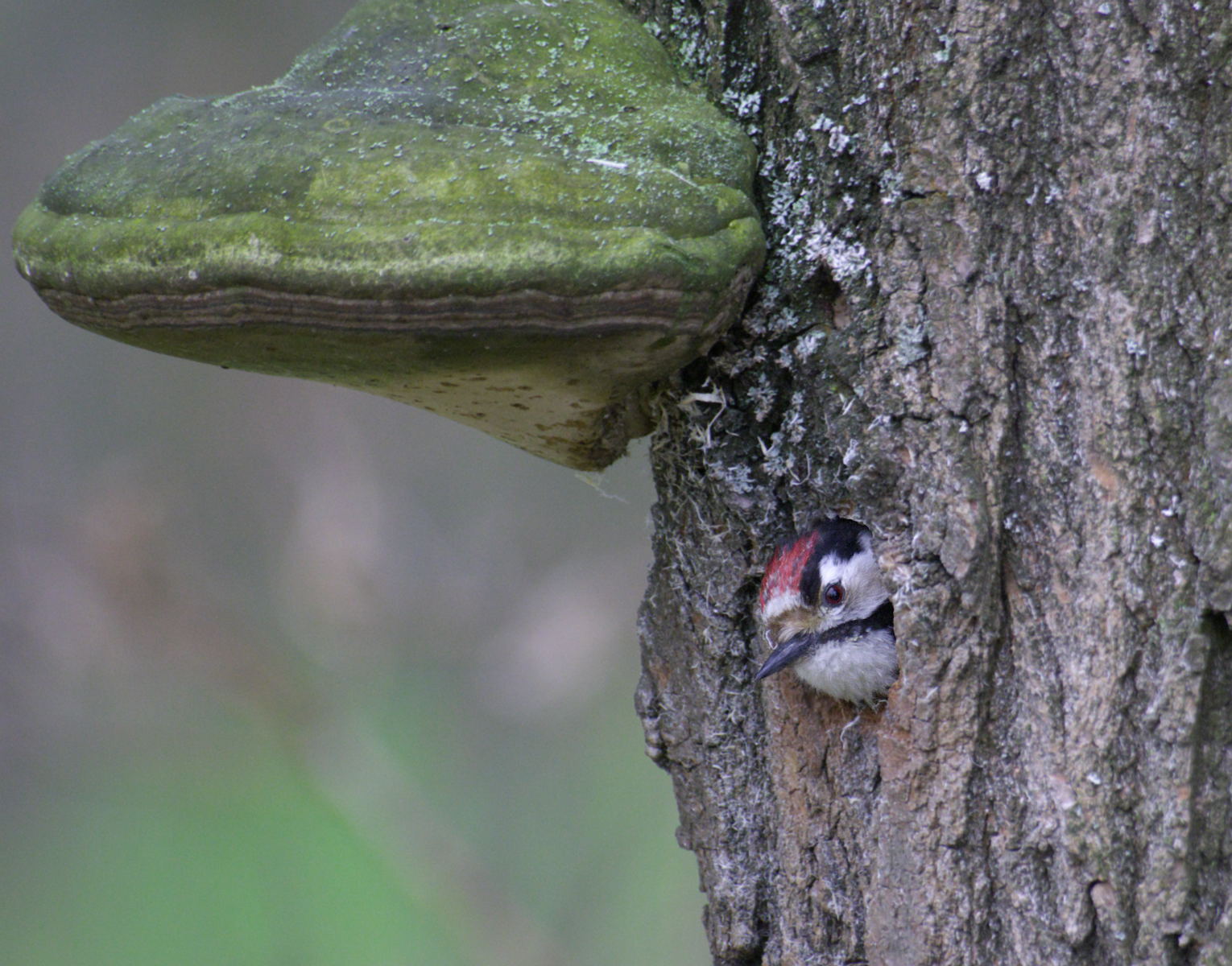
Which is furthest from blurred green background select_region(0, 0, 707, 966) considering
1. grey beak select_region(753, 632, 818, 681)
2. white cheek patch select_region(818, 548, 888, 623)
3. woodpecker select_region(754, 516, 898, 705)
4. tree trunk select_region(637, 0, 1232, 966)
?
tree trunk select_region(637, 0, 1232, 966)

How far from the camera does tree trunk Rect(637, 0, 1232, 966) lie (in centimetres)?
138

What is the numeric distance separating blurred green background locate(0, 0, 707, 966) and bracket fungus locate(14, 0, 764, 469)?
2452 millimetres

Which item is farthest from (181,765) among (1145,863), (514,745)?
(1145,863)

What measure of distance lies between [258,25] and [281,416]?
1.83 m

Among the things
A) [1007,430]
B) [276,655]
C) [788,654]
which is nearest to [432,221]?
[1007,430]

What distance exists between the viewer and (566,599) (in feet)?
15.3

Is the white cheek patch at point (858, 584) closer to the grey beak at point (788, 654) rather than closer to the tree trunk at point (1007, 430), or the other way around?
the grey beak at point (788, 654)

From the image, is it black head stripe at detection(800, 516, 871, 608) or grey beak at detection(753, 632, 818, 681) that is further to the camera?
black head stripe at detection(800, 516, 871, 608)

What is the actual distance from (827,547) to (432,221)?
1.16 meters

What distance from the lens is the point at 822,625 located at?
2018mm

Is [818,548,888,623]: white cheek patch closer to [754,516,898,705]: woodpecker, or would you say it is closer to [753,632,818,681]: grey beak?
[754,516,898,705]: woodpecker

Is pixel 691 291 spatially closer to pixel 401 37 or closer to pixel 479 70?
pixel 479 70

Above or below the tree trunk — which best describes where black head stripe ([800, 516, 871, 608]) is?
below

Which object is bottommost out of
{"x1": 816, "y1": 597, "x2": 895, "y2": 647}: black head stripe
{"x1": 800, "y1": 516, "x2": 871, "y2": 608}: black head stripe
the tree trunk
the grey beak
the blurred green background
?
the blurred green background
